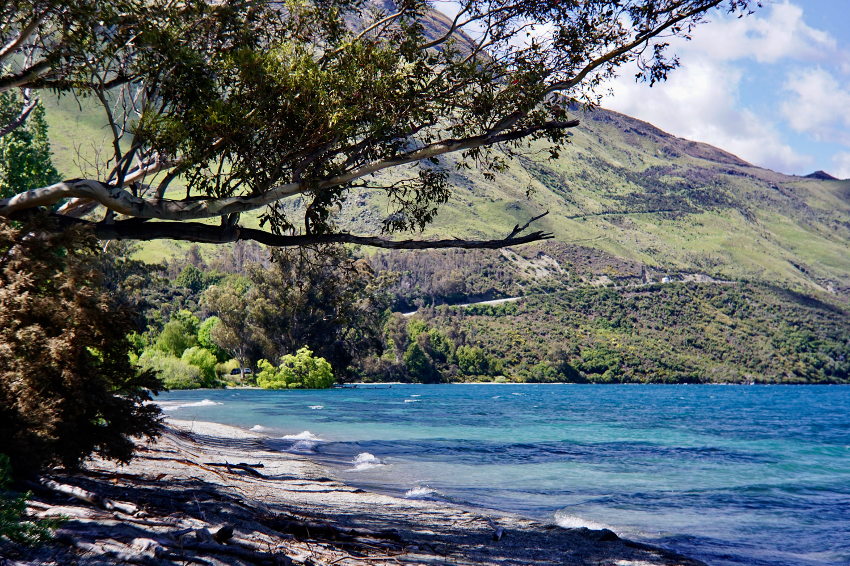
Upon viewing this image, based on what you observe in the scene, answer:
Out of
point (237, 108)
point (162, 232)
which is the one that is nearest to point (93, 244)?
point (162, 232)

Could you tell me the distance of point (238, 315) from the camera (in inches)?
2042

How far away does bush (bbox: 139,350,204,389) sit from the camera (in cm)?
4297

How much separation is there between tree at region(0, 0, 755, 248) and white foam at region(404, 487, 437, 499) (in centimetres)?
435

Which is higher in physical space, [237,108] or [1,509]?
[237,108]

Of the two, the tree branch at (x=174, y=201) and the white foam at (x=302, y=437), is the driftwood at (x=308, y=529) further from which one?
the white foam at (x=302, y=437)

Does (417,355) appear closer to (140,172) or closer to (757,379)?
(757,379)

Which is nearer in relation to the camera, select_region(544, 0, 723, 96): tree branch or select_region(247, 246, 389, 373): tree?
select_region(544, 0, 723, 96): tree branch

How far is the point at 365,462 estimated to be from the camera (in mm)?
14258

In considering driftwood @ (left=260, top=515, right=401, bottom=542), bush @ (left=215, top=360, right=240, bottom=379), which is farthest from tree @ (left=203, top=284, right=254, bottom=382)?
driftwood @ (left=260, top=515, right=401, bottom=542)

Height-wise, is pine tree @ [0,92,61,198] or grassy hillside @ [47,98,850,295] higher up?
grassy hillside @ [47,98,850,295]

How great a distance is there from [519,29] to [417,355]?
7736cm

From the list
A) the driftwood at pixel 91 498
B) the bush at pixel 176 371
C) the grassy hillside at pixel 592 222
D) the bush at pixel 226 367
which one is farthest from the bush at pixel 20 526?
the grassy hillside at pixel 592 222

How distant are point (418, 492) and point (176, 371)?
3749cm

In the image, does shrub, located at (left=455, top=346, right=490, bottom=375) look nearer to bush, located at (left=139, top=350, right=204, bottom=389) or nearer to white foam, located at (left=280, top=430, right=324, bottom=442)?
bush, located at (left=139, top=350, right=204, bottom=389)
